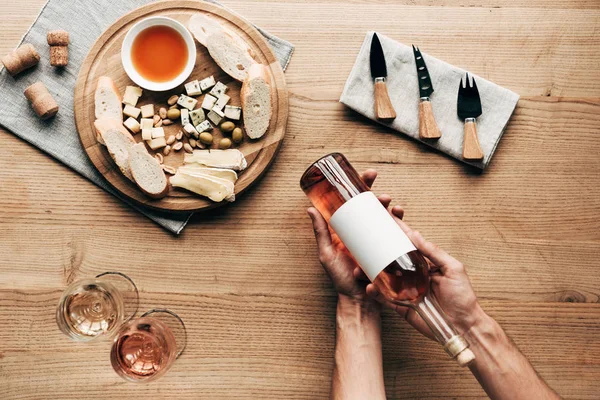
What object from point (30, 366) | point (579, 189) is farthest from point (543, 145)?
point (30, 366)

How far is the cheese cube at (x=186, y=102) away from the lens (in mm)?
1262

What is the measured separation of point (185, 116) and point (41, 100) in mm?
327

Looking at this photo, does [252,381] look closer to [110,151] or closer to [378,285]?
[378,285]

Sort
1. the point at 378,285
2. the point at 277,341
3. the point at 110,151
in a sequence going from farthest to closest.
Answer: the point at 277,341 → the point at 110,151 → the point at 378,285

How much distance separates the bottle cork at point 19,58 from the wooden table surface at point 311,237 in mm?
64

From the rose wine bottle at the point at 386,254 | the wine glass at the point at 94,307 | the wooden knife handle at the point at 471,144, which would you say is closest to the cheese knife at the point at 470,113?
the wooden knife handle at the point at 471,144

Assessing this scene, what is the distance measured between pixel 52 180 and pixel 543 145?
1205 millimetres

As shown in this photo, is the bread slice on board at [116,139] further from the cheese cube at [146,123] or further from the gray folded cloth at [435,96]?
the gray folded cloth at [435,96]

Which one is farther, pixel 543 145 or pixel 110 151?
pixel 543 145

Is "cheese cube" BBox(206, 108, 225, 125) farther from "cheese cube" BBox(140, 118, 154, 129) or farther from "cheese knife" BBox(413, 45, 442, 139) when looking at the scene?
"cheese knife" BBox(413, 45, 442, 139)

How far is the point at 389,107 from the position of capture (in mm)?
1283

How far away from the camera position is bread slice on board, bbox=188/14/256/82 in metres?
1.24

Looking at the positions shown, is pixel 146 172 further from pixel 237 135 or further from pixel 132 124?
pixel 237 135

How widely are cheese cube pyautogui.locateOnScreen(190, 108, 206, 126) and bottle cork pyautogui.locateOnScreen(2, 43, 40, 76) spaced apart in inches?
15.4
